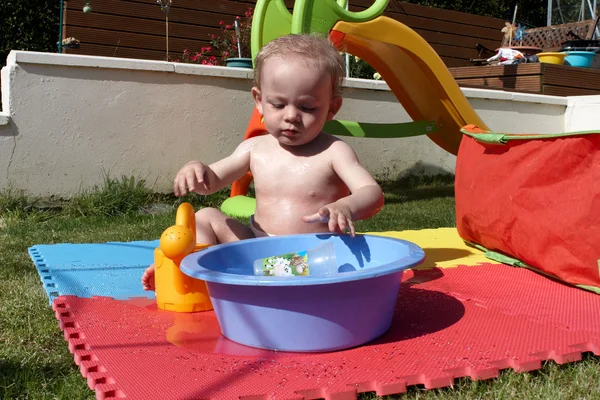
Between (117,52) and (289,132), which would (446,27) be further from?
(289,132)

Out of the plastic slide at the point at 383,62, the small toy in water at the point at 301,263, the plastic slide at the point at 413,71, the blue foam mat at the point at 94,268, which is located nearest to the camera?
the small toy in water at the point at 301,263

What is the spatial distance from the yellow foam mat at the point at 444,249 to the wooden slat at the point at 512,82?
3.68 meters

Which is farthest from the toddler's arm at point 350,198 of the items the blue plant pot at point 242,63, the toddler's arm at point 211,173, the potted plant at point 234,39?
the potted plant at point 234,39

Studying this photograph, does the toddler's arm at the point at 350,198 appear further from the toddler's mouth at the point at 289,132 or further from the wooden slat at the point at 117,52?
the wooden slat at the point at 117,52

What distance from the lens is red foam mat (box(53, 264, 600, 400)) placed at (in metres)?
1.29

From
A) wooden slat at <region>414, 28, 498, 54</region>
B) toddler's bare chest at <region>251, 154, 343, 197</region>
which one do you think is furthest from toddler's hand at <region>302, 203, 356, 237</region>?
wooden slat at <region>414, 28, 498, 54</region>

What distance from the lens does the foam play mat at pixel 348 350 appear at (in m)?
1.30

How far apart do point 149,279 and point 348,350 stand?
77 cm

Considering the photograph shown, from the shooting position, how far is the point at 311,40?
6.80 feet

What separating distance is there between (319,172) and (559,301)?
34.6 inches

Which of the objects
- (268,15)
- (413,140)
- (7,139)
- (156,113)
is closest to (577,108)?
(413,140)

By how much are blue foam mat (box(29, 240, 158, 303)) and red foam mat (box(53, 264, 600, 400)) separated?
13 cm

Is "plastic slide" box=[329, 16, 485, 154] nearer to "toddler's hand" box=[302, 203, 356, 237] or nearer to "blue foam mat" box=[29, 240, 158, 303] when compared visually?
"blue foam mat" box=[29, 240, 158, 303]

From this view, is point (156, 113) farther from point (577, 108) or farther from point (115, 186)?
point (577, 108)
